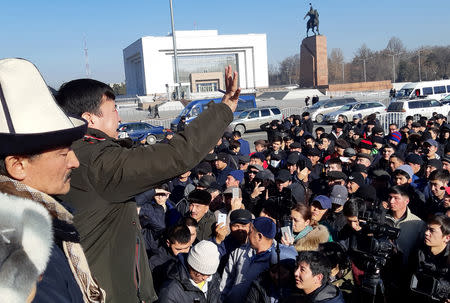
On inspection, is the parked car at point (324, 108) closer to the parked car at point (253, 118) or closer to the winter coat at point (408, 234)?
the parked car at point (253, 118)

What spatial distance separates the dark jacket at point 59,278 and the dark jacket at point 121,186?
351 millimetres

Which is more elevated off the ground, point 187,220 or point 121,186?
point 121,186

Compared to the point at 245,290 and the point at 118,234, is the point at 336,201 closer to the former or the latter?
the point at 245,290

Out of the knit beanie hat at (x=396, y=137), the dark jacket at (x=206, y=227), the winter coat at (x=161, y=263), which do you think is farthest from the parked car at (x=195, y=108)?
the winter coat at (x=161, y=263)

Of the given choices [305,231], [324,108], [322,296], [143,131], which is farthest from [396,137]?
[324,108]

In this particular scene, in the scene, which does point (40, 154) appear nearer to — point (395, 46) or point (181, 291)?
point (181, 291)

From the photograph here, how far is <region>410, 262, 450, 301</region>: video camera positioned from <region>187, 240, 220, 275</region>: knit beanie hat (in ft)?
5.32

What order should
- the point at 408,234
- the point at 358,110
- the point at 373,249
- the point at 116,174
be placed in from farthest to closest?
the point at 358,110 → the point at 408,234 → the point at 373,249 → the point at 116,174

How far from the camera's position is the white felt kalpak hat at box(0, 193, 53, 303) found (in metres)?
0.84

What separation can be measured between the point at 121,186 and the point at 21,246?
632 millimetres

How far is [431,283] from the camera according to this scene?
3.09 meters

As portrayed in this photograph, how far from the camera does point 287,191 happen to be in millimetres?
3879

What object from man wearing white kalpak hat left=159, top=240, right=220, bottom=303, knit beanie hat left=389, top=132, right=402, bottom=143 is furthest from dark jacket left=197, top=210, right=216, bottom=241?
knit beanie hat left=389, top=132, right=402, bottom=143

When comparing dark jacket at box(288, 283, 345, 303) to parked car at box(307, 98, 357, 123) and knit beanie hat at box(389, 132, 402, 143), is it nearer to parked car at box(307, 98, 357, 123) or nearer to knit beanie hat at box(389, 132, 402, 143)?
knit beanie hat at box(389, 132, 402, 143)
